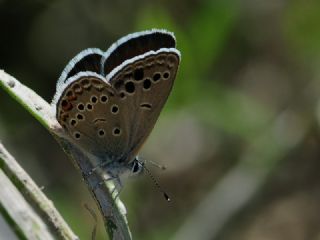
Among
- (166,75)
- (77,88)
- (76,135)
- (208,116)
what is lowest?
(76,135)

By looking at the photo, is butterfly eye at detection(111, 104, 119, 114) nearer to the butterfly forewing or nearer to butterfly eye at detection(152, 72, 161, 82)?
the butterfly forewing

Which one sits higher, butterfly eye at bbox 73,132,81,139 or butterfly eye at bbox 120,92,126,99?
butterfly eye at bbox 120,92,126,99

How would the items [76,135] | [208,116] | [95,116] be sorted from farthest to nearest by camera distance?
[208,116]
[95,116]
[76,135]

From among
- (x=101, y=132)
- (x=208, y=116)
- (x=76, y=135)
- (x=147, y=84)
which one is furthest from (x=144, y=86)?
(x=208, y=116)

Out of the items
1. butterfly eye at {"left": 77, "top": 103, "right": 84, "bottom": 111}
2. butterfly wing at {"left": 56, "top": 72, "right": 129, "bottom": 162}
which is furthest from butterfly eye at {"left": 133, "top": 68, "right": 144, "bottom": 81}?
butterfly eye at {"left": 77, "top": 103, "right": 84, "bottom": 111}

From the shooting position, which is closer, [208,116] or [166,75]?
[166,75]

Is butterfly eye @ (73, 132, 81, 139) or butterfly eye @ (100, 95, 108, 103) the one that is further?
butterfly eye @ (100, 95, 108, 103)

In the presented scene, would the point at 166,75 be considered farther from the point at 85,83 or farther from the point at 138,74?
the point at 85,83

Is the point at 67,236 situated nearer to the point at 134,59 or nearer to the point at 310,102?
the point at 134,59
